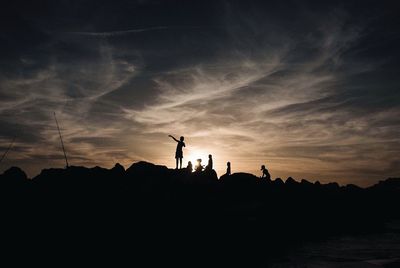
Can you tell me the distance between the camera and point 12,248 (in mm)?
11547

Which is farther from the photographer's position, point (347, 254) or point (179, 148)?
point (179, 148)

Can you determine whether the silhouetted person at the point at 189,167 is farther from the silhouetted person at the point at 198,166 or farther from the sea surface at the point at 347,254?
the sea surface at the point at 347,254

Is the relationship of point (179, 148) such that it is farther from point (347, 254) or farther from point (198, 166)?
point (347, 254)

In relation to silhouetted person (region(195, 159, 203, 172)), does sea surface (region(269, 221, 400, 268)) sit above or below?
below

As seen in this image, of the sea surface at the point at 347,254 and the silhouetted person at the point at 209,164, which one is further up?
the silhouetted person at the point at 209,164

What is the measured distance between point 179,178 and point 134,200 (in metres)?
2.86

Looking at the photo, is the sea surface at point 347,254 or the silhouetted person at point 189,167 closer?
the sea surface at point 347,254

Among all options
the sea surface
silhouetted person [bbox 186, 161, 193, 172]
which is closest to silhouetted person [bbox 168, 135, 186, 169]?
silhouetted person [bbox 186, 161, 193, 172]

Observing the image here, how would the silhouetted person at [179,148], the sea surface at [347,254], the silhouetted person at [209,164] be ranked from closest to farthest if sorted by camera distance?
the sea surface at [347,254], the silhouetted person at [179,148], the silhouetted person at [209,164]

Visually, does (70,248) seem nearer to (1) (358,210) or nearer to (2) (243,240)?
(2) (243,240)

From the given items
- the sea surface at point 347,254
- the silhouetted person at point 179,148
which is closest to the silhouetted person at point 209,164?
the silhouetted person at point 179,148

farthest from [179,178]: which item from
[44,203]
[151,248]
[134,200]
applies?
[44,203]

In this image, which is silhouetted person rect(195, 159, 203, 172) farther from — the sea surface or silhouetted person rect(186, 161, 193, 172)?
the sea surface

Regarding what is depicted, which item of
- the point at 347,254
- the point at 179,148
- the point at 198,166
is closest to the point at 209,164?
the point at 198,166
